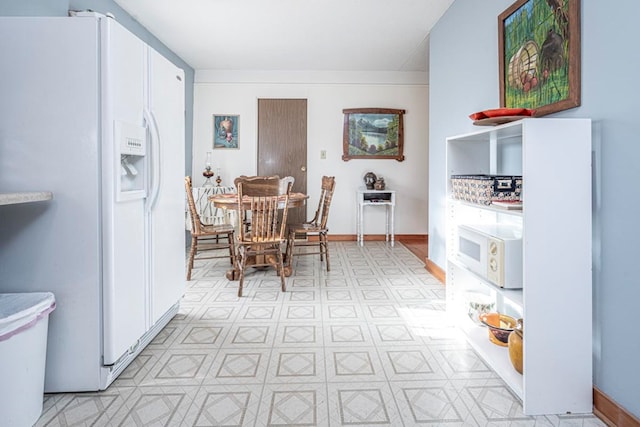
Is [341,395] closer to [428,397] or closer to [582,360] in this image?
[428,397]

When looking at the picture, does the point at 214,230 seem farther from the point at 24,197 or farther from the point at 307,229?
the point at 24,197

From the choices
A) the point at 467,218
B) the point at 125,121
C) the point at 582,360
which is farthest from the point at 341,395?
the point at 125,121

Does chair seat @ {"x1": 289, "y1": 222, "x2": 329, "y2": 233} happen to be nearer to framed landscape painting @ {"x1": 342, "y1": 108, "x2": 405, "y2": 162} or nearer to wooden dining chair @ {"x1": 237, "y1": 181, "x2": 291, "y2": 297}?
wooden dining chair @ {"x1": 237, "y1": 181, "x2": 291, "y2": 297}

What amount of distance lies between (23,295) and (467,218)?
2334 mm

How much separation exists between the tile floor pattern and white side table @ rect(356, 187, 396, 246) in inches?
89.9

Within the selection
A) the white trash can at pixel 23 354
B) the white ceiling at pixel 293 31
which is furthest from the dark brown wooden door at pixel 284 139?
A: the white trash can at pixel 23 354

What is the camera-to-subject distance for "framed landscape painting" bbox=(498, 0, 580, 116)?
161cm

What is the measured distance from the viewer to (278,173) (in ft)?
18.0

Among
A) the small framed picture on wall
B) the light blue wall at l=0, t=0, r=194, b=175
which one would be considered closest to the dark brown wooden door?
the small framed picture on wall

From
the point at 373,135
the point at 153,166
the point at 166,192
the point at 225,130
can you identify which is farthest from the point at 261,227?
the point at 373,135

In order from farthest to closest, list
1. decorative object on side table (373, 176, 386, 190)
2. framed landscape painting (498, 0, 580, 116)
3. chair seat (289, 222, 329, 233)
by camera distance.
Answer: decorative object on side table (373, 176, 386, 190) → chair seat (289, 222, 329, 233) → framed landscape painting (498, 0, 580, 116)

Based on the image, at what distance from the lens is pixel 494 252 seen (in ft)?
5.75

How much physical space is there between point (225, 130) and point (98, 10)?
2.50 meters

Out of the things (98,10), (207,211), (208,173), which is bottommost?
(207,211)
